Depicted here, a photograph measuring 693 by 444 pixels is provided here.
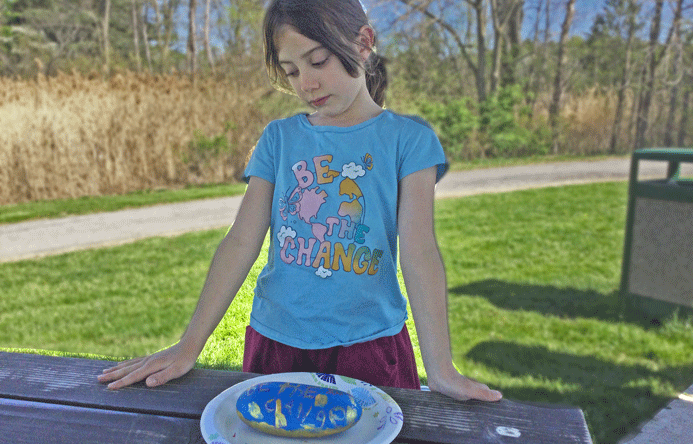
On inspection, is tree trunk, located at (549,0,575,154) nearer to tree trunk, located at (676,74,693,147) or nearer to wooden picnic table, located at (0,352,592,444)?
tree trunk, located at (676,74,693,147)

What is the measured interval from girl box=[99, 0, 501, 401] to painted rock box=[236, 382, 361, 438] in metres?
0.40

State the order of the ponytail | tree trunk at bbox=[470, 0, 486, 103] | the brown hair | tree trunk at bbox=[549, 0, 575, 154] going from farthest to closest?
1. tree trunk at bbox=[470, 0, 486, 103]
2. tree trunk at bbox=[549, 0, 575, 154]
3. the ponytail
4. the brown hair

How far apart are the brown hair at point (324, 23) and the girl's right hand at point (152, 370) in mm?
713

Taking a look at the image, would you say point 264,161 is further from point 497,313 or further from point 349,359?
point 497,313

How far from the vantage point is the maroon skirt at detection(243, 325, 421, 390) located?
4.62 feet

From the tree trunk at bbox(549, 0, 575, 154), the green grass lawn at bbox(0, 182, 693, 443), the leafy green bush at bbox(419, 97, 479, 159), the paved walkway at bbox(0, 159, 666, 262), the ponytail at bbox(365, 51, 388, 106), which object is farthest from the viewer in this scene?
the tree trunk at bbox(549, 0, 575, 154)

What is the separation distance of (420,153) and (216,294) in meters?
0.54

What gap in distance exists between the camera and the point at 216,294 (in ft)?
4.44

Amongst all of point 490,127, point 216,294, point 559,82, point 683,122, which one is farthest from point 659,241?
point 683,122

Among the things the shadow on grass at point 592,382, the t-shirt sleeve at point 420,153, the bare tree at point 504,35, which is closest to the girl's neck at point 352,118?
the t-shirt sleeve at point 420,153

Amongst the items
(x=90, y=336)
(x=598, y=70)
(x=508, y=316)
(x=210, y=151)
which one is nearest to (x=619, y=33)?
(x=598, y=70)

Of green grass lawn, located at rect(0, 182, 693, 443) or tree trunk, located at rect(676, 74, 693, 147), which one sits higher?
tree trunk, located at rect(676, 74, 693, 147)

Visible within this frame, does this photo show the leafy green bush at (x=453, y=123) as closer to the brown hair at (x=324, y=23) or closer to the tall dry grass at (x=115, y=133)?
the tall dry grass at (x=115, y=133)

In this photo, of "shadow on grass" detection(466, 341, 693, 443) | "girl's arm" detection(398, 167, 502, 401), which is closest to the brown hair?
"girl's arm" detection(398, 167, 502, 401)
